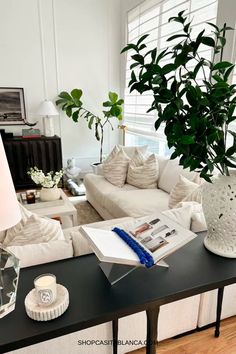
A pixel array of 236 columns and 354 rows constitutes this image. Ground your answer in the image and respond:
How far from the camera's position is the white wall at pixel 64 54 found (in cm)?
409

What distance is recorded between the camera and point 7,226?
749mm

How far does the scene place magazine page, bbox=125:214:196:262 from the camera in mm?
977

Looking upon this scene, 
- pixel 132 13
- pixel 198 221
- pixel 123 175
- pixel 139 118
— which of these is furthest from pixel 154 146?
pixel 198 221

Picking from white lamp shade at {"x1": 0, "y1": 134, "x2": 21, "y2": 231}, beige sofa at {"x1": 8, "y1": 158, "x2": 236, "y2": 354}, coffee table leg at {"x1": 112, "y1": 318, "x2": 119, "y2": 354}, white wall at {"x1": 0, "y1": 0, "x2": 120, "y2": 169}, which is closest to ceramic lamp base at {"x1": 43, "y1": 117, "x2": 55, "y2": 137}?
white wall at {"x1": 0, "y1": 0, "x2": 120, "y2": 169}

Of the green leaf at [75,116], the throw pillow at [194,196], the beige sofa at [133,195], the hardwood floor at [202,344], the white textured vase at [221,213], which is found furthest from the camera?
the green leaf at [75,116]

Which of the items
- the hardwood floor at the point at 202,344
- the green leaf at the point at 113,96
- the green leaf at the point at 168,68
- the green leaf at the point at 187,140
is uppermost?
the green leaf at the point at 113,96

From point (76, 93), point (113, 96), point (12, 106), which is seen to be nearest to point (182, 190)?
point (113, 96)

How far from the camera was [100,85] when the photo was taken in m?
4.79

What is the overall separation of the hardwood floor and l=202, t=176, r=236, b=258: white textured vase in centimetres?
74

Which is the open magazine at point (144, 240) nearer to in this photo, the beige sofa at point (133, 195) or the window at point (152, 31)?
the beige sofa at point (133, 195)

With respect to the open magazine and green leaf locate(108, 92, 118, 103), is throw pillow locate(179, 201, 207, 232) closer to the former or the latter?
the open magazine

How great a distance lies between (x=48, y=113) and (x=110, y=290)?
3686mm

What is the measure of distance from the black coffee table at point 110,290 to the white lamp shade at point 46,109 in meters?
3.45

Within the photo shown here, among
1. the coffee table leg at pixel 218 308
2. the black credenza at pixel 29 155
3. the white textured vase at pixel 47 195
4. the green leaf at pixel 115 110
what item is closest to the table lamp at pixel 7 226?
the coffee table leg at pixel 218 308
